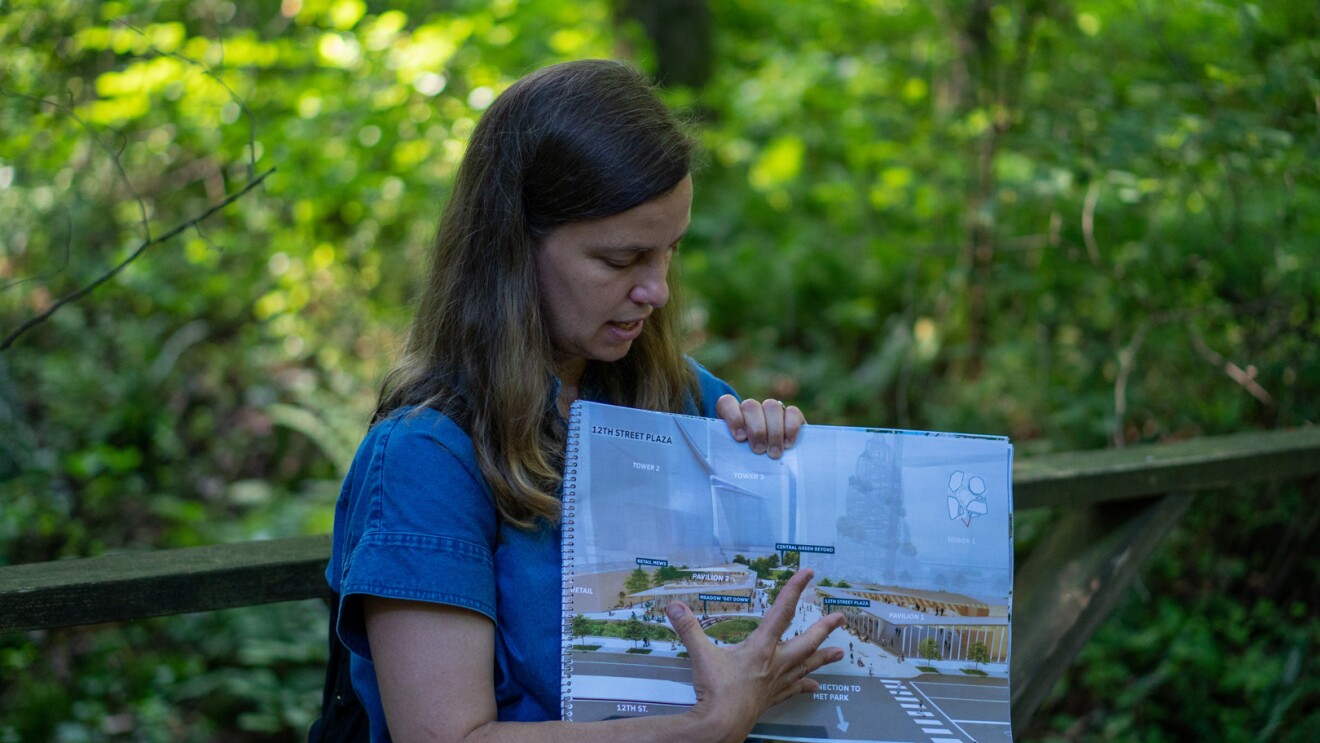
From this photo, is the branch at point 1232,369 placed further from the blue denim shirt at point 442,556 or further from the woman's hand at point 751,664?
the blue denim shirt at point 442,556

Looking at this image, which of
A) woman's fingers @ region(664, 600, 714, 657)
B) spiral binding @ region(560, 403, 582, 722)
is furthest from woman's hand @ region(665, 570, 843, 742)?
spiral binding @ region(560, 403, 582, 722)

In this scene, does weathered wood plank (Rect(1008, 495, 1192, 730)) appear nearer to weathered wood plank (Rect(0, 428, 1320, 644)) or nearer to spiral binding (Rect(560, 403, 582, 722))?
weathered wood plank (Rect(0, 428, 1320, 644))

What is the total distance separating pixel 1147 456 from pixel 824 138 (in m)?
5.24

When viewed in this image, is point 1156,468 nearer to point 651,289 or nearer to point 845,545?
point 845,545

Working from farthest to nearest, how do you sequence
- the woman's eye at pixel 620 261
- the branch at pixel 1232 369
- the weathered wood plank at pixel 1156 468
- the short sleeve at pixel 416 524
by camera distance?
the branch at pixel 1232 369, the weathered wood plank at pixel 1156 468, the woman's eye at pixel 620 261, the short sleeve at pixel 416 524

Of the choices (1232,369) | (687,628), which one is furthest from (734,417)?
(1232,369)

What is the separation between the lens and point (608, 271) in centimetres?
154

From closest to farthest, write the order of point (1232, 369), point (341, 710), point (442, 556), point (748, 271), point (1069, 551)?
point (442, 556) → point (341, 710) → point (1069, 551) → point (1232, 369) → point (748, 271)

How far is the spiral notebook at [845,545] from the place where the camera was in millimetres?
1512

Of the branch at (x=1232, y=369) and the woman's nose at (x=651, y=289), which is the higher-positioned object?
the woman's nose at (x=651, y=289)

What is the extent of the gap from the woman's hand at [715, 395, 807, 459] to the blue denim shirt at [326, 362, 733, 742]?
0.31 meters

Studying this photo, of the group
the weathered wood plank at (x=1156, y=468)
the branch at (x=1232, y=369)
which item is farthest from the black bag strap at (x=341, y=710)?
the branch at (x=1232, y=369)

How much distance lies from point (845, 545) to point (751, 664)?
9.8 inches

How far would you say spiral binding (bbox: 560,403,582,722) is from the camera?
144 centimetres
